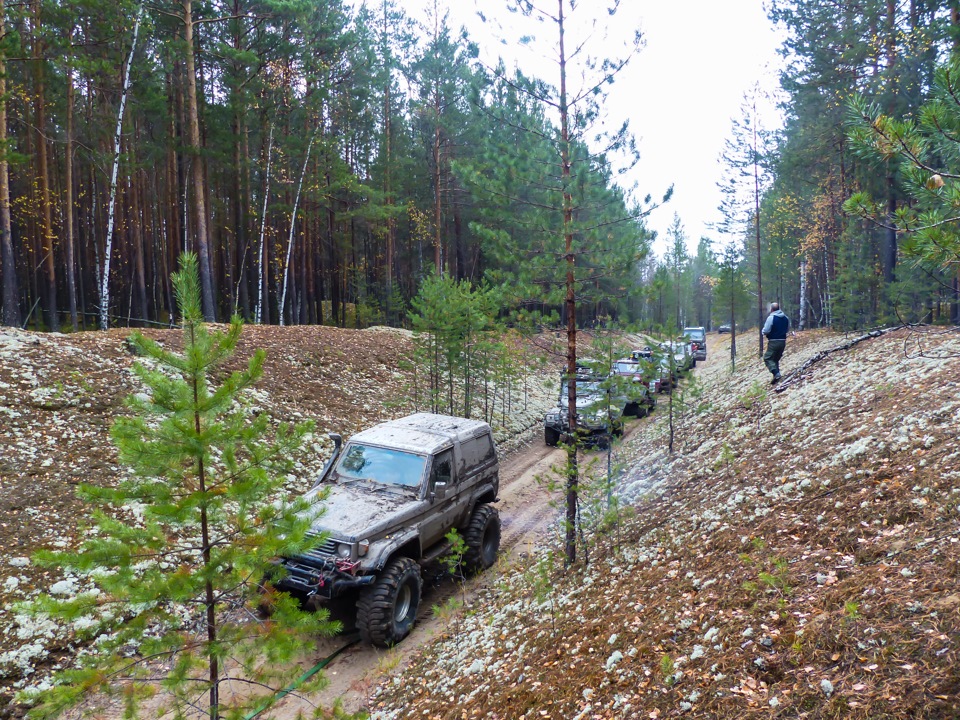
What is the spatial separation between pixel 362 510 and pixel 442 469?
4.98 ft

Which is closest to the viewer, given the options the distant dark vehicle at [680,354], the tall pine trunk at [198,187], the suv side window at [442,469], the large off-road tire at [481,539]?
the suv side window at [442,469]

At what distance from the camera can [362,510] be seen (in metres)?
7.34

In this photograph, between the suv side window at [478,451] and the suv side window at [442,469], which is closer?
the suv side window at [442,469]

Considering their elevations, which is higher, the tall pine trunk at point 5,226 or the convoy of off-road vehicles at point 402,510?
the tall pine trunk at point 5,226

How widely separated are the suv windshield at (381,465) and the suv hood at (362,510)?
14 cm

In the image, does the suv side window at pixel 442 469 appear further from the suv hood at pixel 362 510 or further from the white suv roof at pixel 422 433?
the suv hood at pixel 362 510

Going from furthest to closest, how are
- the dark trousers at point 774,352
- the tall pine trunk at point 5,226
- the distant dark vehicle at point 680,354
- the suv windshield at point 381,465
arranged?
the dark trousers at point 774,352, the tall pine trunk at point 5,226, the distant dark vehicle at point 680,354, the suv windshield at point 381,465

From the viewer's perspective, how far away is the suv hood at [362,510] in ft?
22.6

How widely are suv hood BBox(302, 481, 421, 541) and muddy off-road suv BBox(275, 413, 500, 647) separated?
0.04ft

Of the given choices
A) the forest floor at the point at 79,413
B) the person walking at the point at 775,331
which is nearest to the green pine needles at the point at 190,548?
the forest floor at the point at 79,413

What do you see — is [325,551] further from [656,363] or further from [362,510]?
[656,363]

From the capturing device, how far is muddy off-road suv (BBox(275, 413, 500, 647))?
6672mm

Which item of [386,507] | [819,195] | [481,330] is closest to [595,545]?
[386,507]

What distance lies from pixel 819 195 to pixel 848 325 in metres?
6.33
